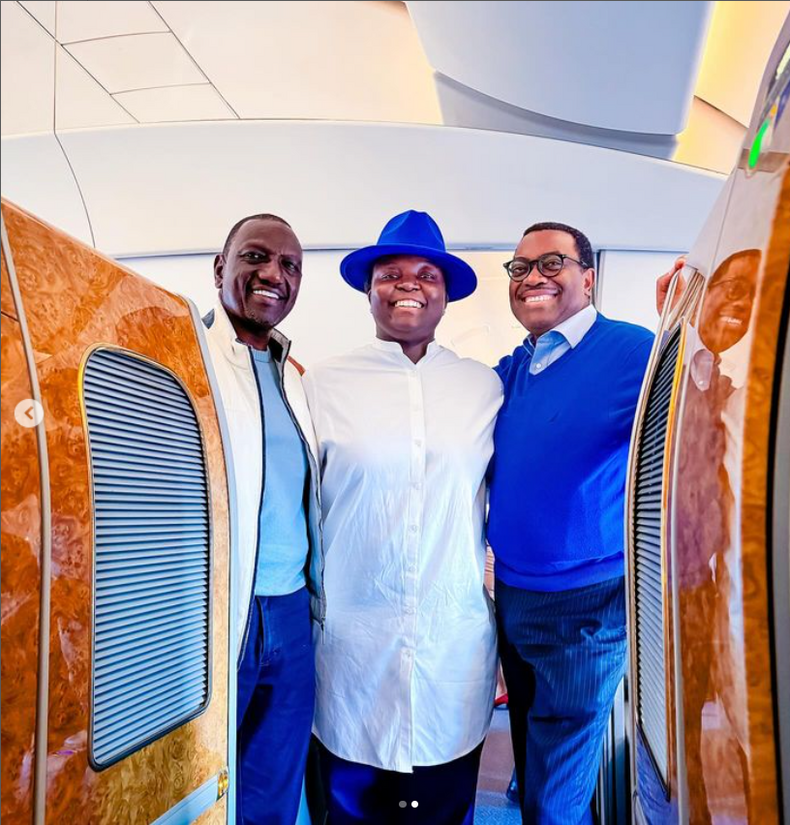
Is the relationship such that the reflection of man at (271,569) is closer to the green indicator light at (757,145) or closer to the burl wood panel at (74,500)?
the burl wood panel at (74,500)

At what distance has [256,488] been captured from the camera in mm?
1383

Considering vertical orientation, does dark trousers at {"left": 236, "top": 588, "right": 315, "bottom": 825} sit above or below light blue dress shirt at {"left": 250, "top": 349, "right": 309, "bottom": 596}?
below

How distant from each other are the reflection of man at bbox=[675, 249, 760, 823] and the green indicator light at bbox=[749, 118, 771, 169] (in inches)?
4.3

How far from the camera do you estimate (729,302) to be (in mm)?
560

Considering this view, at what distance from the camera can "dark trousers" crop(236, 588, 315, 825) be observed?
4.73 ft

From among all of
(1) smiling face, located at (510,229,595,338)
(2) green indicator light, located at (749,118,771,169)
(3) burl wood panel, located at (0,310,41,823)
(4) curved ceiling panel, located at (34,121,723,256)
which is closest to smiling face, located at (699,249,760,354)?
(2) green indicator light, located at (749,118,771,169)

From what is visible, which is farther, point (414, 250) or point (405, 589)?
point (414, 250)

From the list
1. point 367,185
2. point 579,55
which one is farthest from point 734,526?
point 367,185

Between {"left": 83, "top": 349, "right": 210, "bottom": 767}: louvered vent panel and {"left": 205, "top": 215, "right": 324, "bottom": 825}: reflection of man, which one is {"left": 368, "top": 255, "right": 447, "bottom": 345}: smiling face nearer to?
{"left": 205, "top": 215, "right": 324, "bottom": 825}: reflection of man

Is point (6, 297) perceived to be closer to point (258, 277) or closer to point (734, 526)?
point (734, 526)

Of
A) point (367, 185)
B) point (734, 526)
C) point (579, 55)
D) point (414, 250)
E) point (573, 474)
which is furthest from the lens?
point (367, 185)

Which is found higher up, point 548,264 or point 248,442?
point 548,264

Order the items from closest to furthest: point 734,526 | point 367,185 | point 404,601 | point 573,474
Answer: point 734,526 < point 573,474 < point 404,601 < point 367,185

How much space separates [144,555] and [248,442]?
0.53 meters
